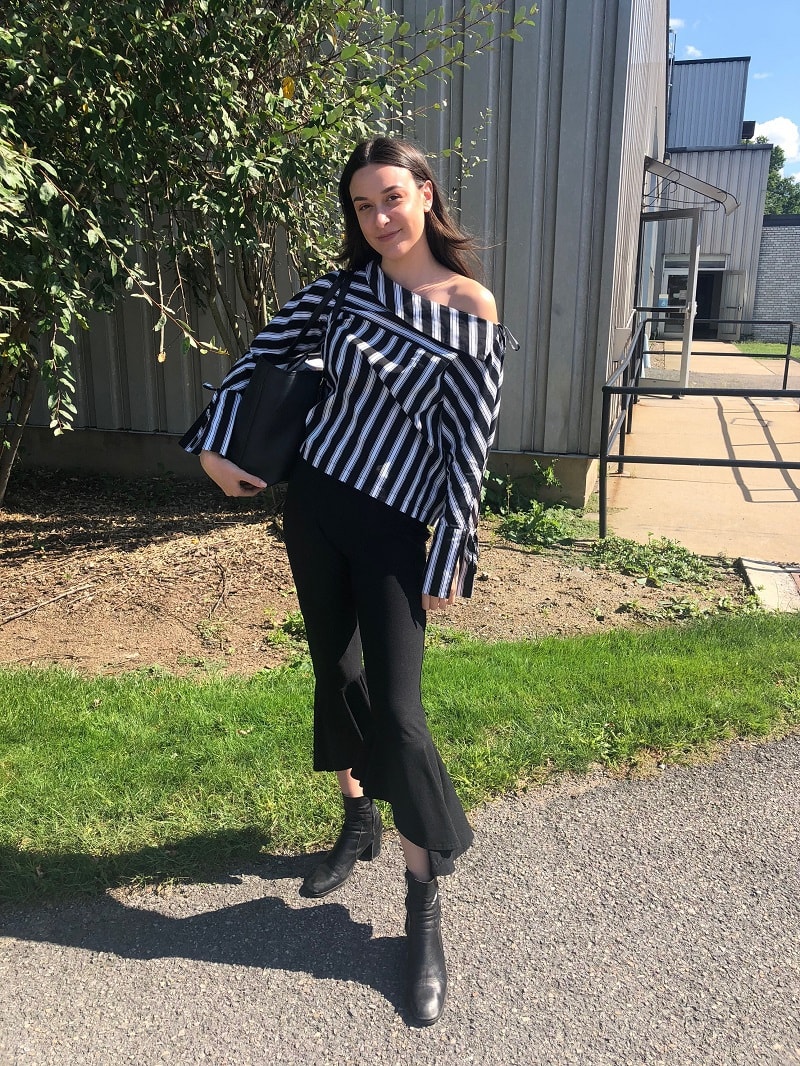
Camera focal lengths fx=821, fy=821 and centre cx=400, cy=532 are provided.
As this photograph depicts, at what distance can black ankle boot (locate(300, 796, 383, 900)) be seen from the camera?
2377 mm

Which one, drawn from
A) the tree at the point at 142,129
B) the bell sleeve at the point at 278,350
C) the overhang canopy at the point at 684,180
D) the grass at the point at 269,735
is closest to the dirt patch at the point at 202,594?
the grass at the point at 269,735

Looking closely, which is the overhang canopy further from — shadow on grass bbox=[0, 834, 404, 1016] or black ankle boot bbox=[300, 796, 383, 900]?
shadow on grass bbox=[0, 834, 404, 1016]

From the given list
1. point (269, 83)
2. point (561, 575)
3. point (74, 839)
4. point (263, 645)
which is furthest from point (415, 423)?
point (269, 83)

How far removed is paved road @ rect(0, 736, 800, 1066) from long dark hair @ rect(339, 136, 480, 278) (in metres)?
1.75

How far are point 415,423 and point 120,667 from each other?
2455 mm

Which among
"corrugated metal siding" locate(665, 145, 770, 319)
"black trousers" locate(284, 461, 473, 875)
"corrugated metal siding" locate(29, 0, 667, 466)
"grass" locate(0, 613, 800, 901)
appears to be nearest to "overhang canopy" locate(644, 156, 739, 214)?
"corrugated metal siding" locate(29, 0, 667, 466)

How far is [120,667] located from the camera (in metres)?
3.84

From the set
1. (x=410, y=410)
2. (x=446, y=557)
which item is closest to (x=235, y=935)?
(x=446, y=557)

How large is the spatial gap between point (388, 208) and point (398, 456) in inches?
23.5

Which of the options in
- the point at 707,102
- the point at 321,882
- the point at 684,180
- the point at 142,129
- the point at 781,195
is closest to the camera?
the point at 321,882

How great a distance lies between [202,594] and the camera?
4.71 m

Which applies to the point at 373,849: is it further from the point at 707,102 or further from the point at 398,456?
the point at 707,102

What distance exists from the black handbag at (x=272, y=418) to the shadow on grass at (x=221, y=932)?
123cm

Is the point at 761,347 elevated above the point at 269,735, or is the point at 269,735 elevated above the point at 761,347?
the point at 761,347
